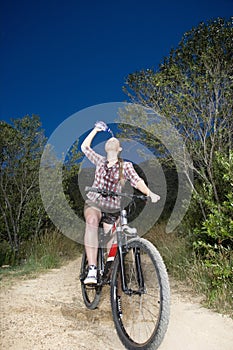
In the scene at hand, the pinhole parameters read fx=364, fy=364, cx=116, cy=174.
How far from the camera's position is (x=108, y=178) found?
3.50 m

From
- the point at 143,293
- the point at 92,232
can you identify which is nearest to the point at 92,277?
the point at 92,232

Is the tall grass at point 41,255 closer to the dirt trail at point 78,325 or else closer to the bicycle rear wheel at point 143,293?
the dirt trail at point 78,325

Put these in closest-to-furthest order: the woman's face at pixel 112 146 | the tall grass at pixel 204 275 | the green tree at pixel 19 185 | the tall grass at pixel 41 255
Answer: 1. the tall grass at pixel 204 275
2. the woman's face at pixel 112 146
3. the tall grass at pixel 41 255
4. the green tree at pixel 19 185

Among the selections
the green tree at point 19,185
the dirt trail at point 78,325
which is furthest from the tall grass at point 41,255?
the dirt trail at point 78,325

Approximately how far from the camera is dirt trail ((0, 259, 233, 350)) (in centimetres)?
274

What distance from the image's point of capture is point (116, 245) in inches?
122

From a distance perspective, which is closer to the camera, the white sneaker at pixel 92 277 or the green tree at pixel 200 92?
the white sneaker at pixel 92 277

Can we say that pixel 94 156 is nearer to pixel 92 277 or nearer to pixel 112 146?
pixel 112 146

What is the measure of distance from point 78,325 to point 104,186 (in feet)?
4.14

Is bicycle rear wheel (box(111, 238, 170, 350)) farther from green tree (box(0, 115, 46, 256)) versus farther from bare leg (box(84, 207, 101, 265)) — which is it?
green tree (box(0, 115, 46, 256))

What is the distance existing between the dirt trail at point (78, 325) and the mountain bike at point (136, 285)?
16cm

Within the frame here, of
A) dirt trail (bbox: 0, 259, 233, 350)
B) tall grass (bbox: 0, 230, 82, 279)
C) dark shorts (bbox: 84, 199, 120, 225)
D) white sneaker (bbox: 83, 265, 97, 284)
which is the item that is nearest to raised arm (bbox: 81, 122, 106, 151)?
dark shorts (bbox: 84, 199, 120, 225)

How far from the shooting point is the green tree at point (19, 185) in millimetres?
7355

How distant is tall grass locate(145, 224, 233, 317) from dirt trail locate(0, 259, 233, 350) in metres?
0.15
